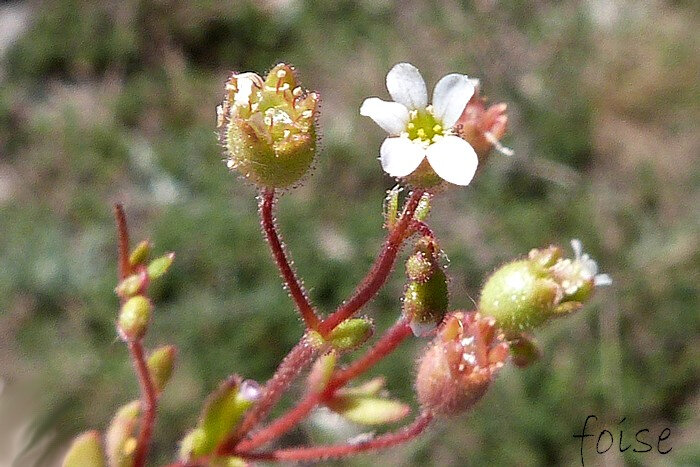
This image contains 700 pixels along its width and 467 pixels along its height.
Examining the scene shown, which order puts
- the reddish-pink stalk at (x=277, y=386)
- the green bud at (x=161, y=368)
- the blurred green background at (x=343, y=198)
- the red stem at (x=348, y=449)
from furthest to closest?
1. the blurred green background at (x=343, y=198)
2. the green bud at (x=161, y=368)
3. the red stem at (x=348, y=449)
4. the reddish-pink stalk at (x=277, y=386)

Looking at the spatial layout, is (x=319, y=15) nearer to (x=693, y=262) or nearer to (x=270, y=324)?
(x=270, y=324)

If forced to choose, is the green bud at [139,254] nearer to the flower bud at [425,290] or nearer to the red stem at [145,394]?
the red stem at [145,394]

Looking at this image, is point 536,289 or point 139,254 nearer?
point 536,289

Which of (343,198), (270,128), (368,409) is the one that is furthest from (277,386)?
(343,198)

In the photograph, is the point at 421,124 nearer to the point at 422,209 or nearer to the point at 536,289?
the point at 422,209

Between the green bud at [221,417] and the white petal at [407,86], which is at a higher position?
the white petal at [407,86]

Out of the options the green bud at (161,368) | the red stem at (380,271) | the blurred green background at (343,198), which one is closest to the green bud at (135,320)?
the green bud at (161,368)

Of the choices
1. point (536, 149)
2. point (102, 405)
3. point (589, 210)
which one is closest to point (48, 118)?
point (102, 405)
